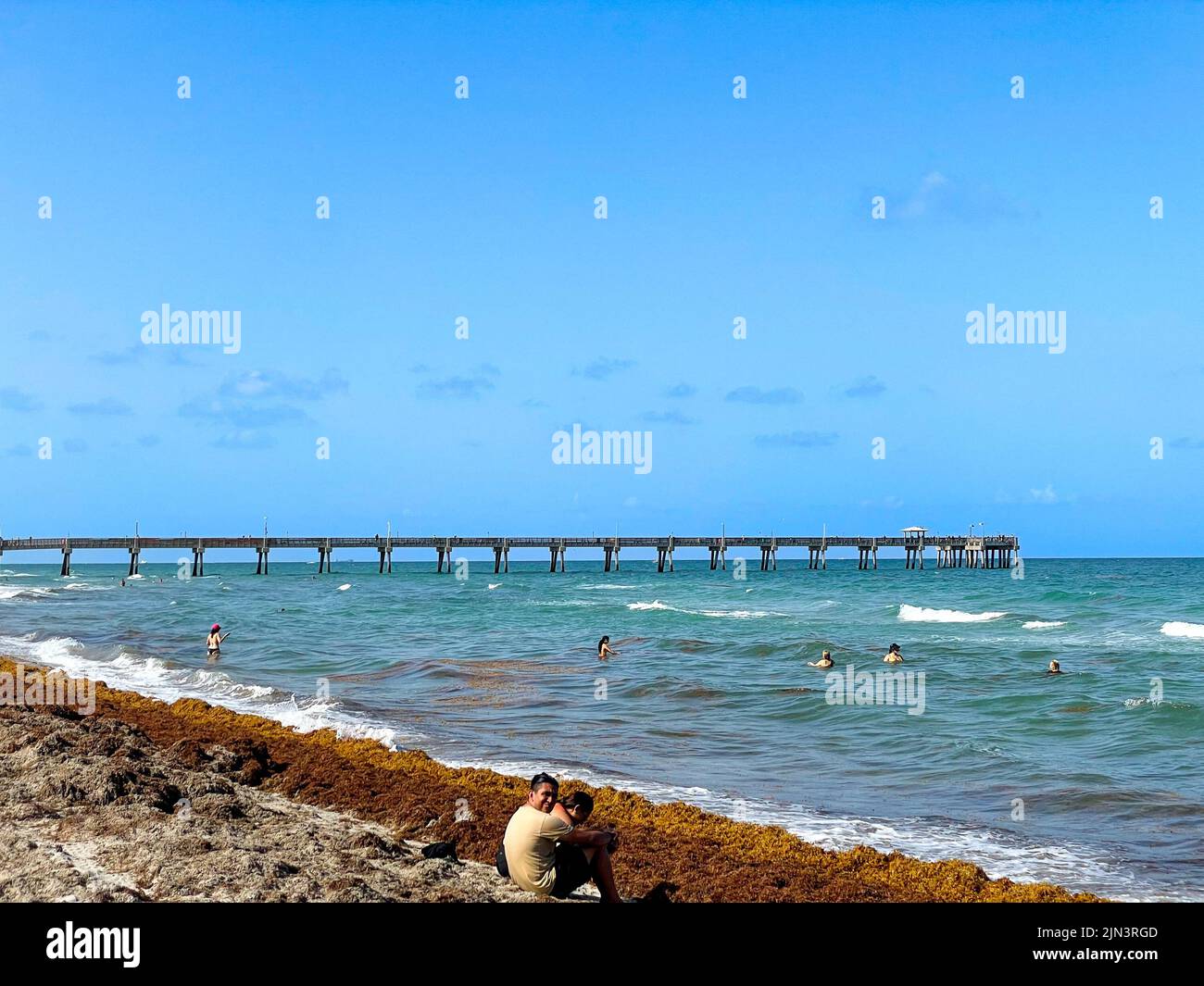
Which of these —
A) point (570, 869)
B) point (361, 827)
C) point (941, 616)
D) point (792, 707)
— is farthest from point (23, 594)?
point (570, 869)

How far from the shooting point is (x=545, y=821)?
789 centimetres

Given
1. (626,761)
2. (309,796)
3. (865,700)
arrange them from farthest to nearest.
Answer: (865,700), (626,761), (309,796)

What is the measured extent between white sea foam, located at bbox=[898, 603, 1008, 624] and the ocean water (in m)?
0.37

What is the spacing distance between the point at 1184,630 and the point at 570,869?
3798 centimetres

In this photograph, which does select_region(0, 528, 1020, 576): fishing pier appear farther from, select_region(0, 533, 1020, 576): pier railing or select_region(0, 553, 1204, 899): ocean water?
select_region(0, 553, 1204, 899): ocean water

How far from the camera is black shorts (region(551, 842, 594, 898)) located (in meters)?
7.95


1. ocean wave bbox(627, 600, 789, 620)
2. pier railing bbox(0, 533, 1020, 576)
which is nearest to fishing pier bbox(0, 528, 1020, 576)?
pier railing bbox(0, 533, 1020, 576)

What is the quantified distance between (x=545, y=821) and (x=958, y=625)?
38.5 meters

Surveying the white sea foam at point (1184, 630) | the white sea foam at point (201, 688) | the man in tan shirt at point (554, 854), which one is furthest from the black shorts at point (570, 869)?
the white sea foam at point (1184, 630)

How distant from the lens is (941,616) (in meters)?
48.8

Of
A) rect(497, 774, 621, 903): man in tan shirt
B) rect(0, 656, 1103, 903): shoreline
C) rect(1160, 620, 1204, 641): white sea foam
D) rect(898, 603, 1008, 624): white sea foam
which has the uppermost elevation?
rect(497, 774, 621, 903): man in tan shirt

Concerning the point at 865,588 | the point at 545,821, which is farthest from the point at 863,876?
the point at 865,588
